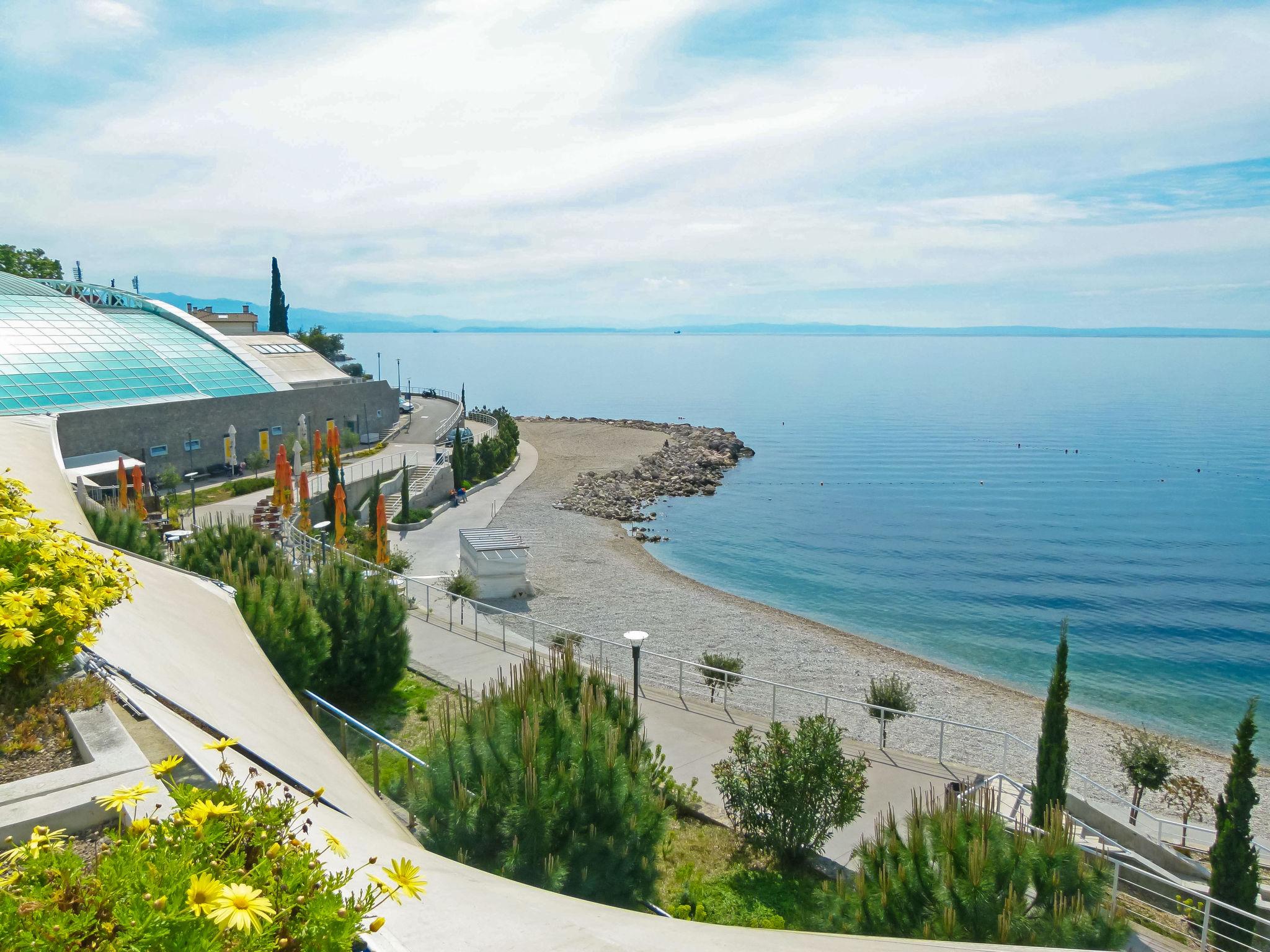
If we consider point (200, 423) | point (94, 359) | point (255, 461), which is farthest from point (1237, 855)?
point (94, 359)

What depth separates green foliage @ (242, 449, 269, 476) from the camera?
38812 mm

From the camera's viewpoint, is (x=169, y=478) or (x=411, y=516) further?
(x=411, y=516)

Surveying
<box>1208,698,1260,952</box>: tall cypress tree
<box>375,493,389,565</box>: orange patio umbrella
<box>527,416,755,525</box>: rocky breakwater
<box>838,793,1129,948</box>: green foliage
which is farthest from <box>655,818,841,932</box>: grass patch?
<box>527,416,755,525</box>: rocky breakwater

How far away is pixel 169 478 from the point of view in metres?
32.6

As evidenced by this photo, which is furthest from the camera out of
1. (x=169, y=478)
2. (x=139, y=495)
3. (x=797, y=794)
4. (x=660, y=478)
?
(x=660, y=478)

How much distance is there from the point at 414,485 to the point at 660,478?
2254 centimetres

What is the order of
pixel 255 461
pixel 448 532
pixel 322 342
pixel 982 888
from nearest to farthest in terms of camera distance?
pixel 982 888 < pixel 448 532 < pixel 255 461 < pixel 322 342

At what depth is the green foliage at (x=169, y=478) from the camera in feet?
107

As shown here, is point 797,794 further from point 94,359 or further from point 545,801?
point 94,359

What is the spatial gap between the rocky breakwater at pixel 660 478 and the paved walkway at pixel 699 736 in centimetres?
2488

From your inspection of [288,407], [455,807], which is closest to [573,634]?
[455,807]

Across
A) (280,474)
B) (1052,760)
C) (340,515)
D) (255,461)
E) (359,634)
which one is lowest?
(1052,760)

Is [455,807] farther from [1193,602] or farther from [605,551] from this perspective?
[1193,602]

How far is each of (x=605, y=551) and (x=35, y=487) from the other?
82.4ft
